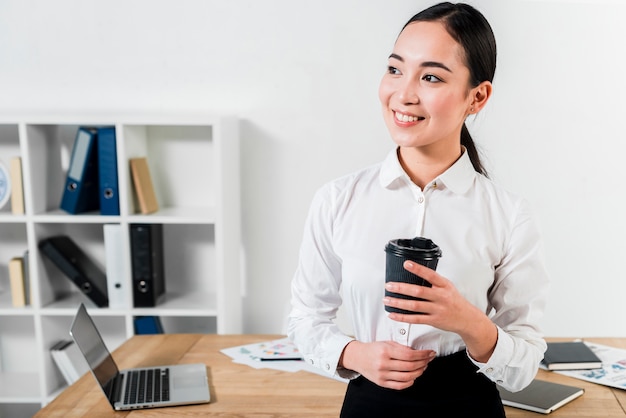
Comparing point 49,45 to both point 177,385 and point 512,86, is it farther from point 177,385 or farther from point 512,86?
point 512,86

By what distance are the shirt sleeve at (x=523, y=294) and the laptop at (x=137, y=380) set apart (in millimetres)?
898

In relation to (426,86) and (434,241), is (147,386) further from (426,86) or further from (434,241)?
(426,86)

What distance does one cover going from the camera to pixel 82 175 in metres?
2.56

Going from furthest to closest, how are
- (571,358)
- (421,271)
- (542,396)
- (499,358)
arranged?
(571,358), (542,396), (499,358), (421,271)

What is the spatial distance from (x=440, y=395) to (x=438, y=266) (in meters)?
0.27

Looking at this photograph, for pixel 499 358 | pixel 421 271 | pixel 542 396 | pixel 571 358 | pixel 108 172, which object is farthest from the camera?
pixel 108 172

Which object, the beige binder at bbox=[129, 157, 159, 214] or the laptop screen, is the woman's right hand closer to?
the laptop screen

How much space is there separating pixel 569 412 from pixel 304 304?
0.86 metres

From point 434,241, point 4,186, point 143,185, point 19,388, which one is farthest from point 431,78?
point 19,388

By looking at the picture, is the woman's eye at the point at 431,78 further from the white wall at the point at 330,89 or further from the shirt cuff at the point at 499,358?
the white wall at the point at 330,89

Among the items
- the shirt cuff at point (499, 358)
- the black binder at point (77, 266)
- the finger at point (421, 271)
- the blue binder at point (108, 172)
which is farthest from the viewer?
the black binder at point (77, 266)

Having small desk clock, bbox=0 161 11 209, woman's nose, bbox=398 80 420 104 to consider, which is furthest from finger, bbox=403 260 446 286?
small desk clock, bbox=0 161 11 209

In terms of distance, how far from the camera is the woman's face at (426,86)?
115 cm

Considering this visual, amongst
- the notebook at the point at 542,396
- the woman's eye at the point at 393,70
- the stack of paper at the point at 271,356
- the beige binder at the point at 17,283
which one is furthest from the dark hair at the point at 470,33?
the beige binder at the point at 17,283
